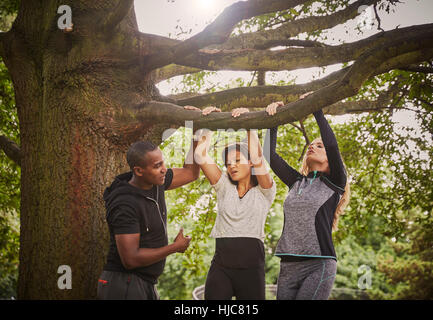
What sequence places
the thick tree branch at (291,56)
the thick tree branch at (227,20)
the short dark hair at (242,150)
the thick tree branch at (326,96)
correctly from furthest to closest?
1. the thick tree branch at (291,56)
2. the short dark hair at (242,150)
3. the thick tree branch at (227,20)
4. the thick tree branch at (326,96)

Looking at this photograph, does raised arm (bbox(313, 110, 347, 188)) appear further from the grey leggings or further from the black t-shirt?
the black t-shirt

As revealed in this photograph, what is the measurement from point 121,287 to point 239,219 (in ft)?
3.63

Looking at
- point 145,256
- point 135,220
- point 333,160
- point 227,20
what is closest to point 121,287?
point 145,256

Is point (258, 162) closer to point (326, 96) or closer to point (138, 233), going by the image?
point (326, 96)

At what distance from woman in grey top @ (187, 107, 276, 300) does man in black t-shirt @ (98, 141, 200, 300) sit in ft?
1.68

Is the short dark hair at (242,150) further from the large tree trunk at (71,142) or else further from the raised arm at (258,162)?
the large tree trunk at (71,142)

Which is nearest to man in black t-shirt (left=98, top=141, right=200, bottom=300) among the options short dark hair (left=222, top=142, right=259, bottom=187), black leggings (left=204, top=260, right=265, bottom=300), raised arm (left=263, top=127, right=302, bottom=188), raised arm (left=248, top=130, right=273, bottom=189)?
black leggings (left=204, top=260, right=265, bottom=300)

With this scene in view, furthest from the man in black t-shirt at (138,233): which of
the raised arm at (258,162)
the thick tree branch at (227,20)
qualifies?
the thick tree branch at (227,20)

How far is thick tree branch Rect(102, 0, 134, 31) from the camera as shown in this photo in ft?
9.97

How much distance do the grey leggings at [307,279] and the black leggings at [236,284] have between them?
0.59ft

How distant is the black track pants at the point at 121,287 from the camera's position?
8.20 feet

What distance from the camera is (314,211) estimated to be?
9.43 ft

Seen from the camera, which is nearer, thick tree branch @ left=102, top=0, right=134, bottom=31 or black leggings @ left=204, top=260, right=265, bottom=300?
black leggings @ left=204, top=260, right=265, bottom=300

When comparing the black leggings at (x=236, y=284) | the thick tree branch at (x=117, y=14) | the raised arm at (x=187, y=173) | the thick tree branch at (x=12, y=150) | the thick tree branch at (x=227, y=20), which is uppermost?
the thick tree branch at (x=117, y=14)
